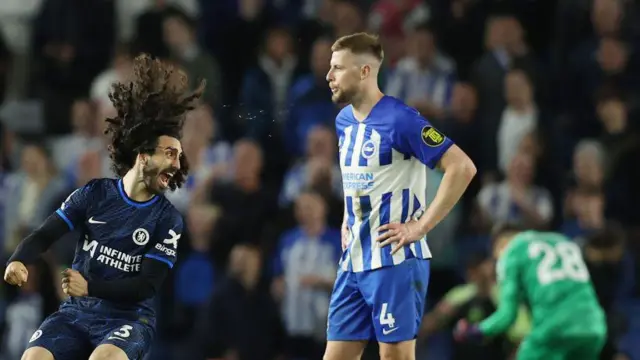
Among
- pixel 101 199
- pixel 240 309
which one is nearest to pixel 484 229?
pixel 240 309

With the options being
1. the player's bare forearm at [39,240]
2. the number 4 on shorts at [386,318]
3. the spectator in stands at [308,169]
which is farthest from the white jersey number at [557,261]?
the player's bare forearm at [39,240]

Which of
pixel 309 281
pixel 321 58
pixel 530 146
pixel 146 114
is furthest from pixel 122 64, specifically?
pixel 146 114

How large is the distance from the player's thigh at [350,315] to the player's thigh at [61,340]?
1.43m

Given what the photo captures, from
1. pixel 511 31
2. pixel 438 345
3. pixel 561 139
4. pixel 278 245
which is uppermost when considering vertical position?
pixel 511 31

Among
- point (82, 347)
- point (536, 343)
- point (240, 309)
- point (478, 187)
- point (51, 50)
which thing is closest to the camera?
point (82, 347)

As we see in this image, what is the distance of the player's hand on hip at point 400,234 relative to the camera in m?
7.42

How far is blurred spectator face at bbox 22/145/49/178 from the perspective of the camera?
1330 cm

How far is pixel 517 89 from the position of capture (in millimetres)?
12625

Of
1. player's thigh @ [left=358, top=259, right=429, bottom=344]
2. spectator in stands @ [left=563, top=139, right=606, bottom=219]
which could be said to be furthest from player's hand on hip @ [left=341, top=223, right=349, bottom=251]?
spectator in stands @ [left=563, top=139, right=606, bottom=219]

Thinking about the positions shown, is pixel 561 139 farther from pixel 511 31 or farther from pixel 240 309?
pixel 240 309

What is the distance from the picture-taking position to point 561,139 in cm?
1302

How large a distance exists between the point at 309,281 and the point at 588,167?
2.79 m

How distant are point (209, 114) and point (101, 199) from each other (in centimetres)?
568

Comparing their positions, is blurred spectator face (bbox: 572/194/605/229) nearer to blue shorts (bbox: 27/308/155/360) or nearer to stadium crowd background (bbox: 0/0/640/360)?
stadium crowd background (bbox: 0/0/640/360)
